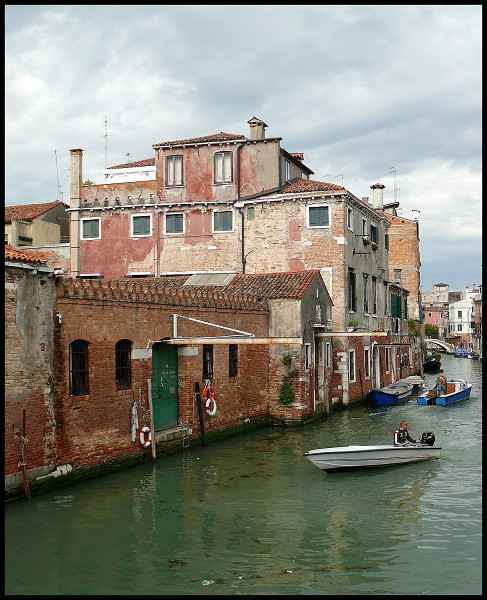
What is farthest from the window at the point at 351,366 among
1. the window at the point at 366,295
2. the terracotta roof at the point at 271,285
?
the terracotta roof at the point at 271,285

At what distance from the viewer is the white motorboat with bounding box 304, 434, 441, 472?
1323 centimetres

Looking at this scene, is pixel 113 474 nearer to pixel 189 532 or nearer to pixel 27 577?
pixel 189 532

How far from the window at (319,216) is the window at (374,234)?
448cm

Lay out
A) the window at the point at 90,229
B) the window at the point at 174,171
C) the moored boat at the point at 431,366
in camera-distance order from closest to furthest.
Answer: the window at the point at 174,171 → the window at the point at 90,229 → the moored boat at the point at 431,366

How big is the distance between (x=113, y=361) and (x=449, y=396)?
16426 mm

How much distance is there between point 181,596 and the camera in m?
7.27

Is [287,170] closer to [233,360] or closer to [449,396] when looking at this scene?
[233,360]

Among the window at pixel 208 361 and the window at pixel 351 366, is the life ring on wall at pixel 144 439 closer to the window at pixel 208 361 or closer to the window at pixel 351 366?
the window at pixel 208 361

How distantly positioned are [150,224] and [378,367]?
1212 centimetres

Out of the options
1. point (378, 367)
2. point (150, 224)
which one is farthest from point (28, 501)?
point (378, 367)

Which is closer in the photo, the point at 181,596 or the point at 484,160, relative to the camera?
the point at 484,160

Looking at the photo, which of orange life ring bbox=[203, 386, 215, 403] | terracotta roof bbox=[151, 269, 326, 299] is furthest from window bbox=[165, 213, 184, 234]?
orange life ring bbox=[203, 386, 215, 403]

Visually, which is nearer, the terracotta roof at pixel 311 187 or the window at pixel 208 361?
the window at pixel 208 361

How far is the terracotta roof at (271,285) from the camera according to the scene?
803 inches
